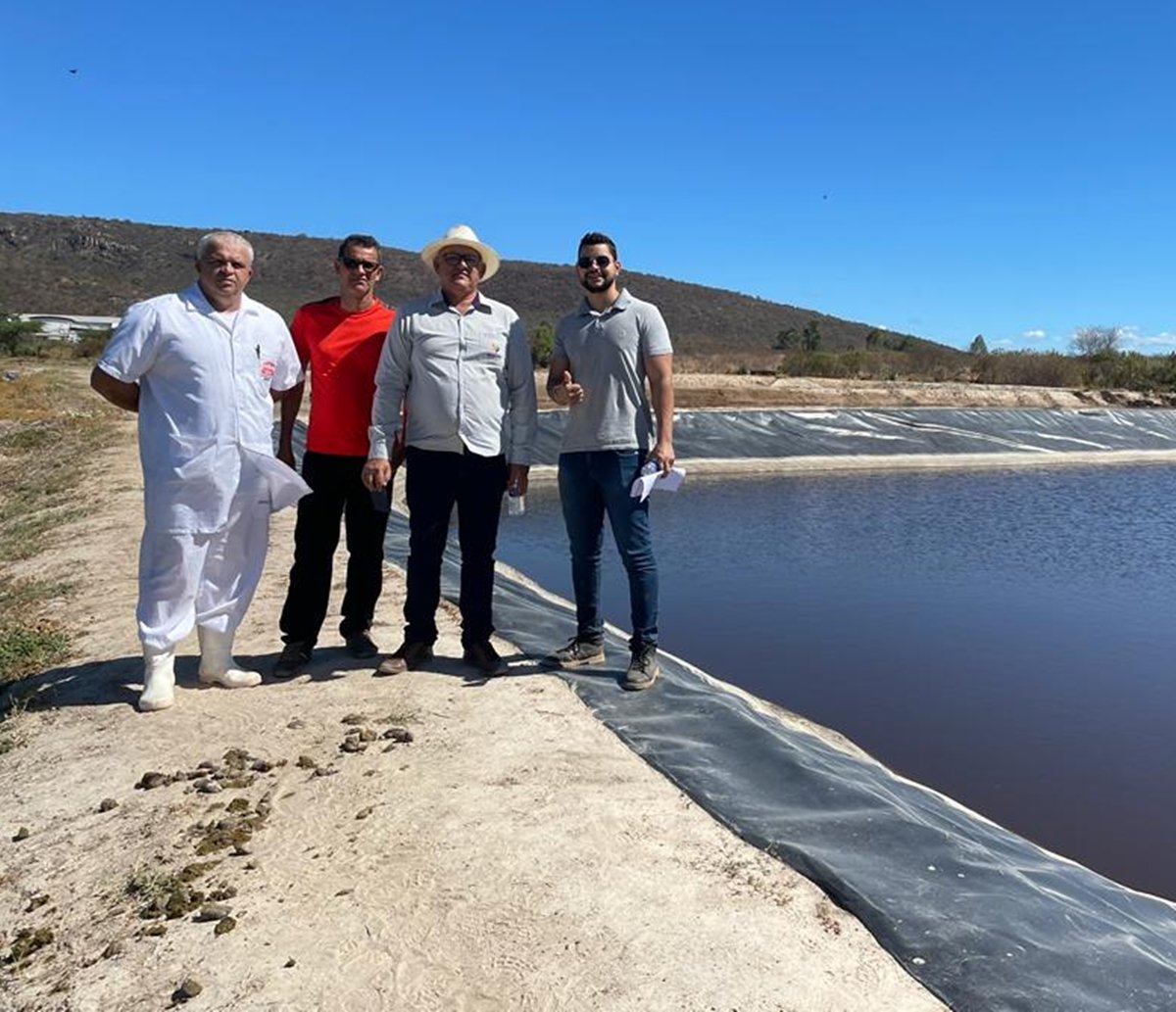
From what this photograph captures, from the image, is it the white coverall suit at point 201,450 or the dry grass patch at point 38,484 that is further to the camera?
the dry grass patch at point 38,484

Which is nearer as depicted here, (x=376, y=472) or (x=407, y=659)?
(x=376, y=472)

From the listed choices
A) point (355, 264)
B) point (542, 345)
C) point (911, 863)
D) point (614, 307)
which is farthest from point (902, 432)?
point (911, 863)

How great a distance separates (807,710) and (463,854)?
3.56m

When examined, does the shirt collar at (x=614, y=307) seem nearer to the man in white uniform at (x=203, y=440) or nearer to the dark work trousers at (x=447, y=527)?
the dark work trousers at (x=447, y=527)

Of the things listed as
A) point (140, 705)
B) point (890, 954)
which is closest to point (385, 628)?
point (140, 705)

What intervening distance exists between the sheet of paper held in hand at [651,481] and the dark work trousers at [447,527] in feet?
1.78

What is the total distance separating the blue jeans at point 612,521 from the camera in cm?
386

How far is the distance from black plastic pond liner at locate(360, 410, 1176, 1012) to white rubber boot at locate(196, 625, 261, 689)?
4.15 feet

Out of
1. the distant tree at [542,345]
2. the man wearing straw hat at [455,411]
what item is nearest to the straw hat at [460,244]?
the man wearing straw hat at [455,411]

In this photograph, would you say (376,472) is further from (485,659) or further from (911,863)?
(911,863)

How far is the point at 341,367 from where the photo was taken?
3906 mm

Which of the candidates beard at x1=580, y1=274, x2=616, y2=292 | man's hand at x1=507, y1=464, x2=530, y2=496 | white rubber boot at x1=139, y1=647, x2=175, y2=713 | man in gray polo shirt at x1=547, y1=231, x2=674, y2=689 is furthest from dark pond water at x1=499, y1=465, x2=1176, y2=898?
white rubber boot at x1=139, y1=647, x2=175, y2=713

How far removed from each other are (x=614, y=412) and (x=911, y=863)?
1.91m

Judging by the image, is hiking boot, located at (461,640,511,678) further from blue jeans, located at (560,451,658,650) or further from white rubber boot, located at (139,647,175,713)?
white rubber boot, located at (139,647,175,713)
